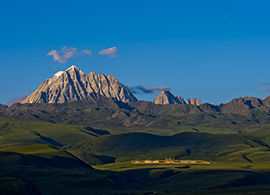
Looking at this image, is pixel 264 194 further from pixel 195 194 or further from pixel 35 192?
pixel 35 192

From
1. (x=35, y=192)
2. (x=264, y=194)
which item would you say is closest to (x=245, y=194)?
(x=264, y=194)

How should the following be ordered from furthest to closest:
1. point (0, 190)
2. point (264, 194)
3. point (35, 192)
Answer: point (35, 192) → point (264, 194) → point (0, 190)

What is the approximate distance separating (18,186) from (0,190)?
15.5 meters

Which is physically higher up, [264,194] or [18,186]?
[18,186]

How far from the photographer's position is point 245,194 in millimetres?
181875

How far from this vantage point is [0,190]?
157 meters

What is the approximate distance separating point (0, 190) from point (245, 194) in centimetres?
9262

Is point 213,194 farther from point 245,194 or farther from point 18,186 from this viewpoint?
point 18,186

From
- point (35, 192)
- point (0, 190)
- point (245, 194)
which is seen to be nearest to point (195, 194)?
point (245, 194)

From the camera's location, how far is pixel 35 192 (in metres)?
184

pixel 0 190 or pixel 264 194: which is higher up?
pixel 0 190

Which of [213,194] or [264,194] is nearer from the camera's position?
[264,194]

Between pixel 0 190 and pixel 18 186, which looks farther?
pixel 18 186

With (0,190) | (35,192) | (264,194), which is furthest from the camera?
(35,192)
